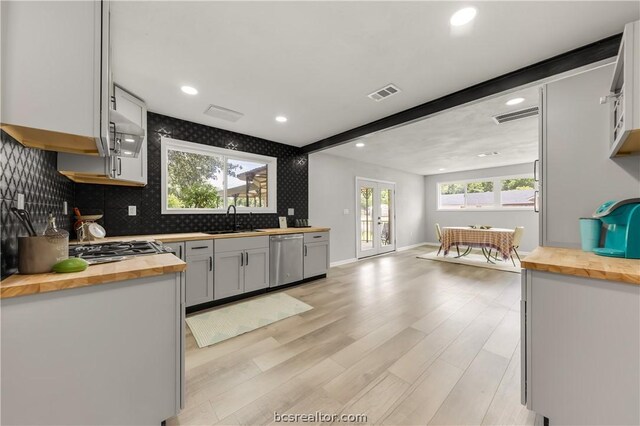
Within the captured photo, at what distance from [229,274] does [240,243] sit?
1.37ft

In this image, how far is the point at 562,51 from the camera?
6.14ft

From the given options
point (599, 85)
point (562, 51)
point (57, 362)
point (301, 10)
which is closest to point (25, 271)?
point (57, 362)

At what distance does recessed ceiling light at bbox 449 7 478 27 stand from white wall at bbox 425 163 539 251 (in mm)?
6410

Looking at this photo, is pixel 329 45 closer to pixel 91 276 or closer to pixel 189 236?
pixel 91 276

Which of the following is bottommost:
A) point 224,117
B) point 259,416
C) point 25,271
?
point 259,416

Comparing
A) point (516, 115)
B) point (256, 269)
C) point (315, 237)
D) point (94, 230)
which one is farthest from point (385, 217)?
point (94, 230)

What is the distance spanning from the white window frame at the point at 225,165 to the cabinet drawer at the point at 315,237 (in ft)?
2.66

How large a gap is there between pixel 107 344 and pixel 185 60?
210 cm

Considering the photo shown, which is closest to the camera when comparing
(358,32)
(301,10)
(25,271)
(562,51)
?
(25,271)

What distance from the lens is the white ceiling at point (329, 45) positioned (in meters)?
1.50

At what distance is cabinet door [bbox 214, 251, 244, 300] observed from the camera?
295 cm

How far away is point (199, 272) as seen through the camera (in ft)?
9.20

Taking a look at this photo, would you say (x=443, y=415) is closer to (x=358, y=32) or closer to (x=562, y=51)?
(x=358, y=32)

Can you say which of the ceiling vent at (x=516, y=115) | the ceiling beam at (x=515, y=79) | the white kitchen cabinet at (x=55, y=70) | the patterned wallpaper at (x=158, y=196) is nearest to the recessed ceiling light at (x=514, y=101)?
the ceiling vent at (x=516, y=115)
